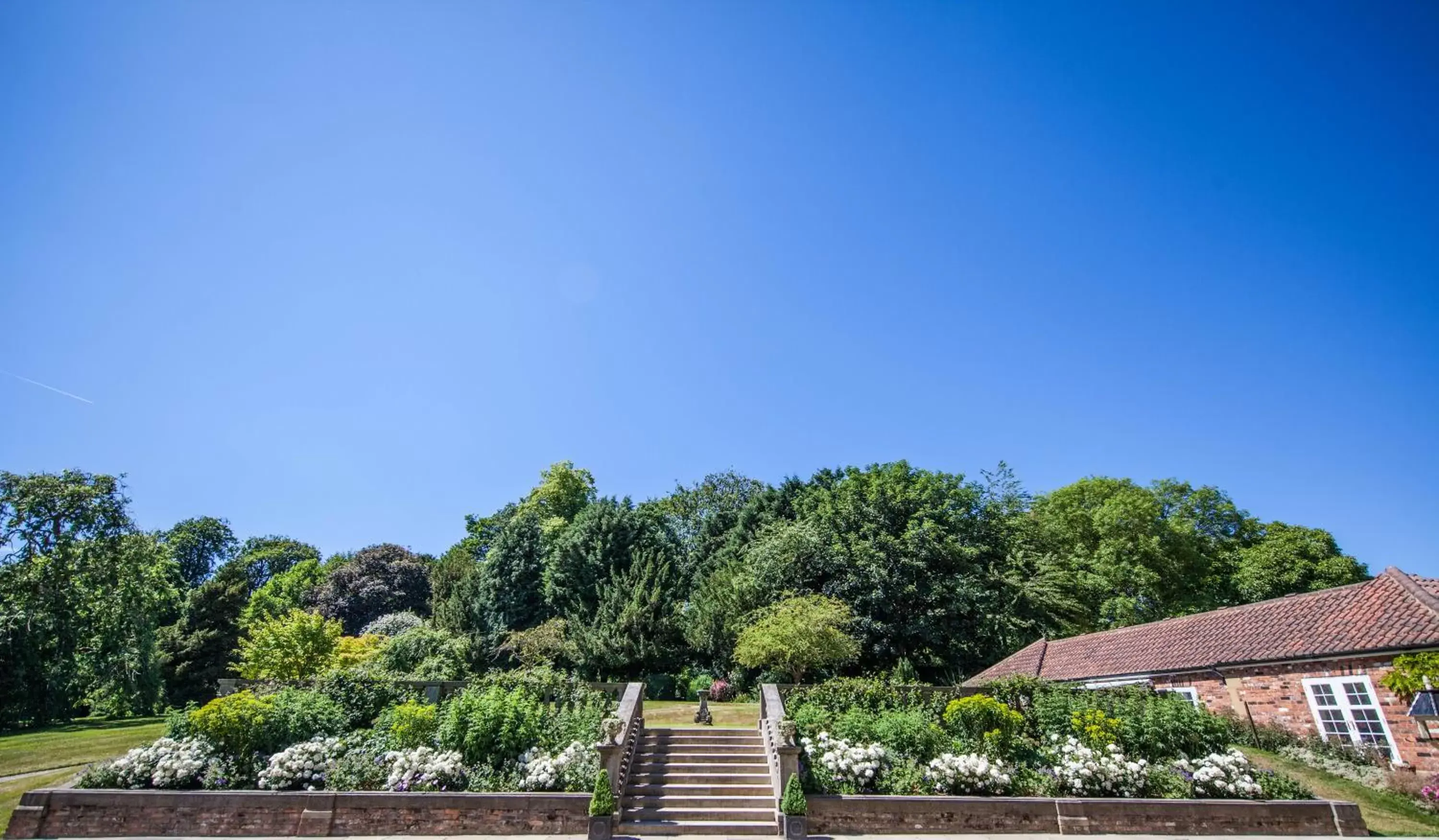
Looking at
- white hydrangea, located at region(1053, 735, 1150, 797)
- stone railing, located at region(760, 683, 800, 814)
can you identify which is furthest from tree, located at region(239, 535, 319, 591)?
white hydrangea, located at region(1053, 735, 1150, 797)

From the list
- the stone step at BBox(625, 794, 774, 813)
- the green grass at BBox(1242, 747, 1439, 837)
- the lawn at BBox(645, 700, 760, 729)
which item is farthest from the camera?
the lawn at BBox(645, 700, 760, 729)

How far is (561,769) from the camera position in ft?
36.5

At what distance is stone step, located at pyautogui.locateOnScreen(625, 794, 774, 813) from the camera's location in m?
11.4

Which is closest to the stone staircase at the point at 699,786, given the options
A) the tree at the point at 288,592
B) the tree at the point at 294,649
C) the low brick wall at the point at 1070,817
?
the low brick wall at the point at 1070,817

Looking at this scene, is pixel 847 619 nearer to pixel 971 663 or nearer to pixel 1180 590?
pixel 971 663

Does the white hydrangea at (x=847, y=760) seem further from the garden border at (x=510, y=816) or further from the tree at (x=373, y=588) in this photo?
the tree at (x=373, y=588)

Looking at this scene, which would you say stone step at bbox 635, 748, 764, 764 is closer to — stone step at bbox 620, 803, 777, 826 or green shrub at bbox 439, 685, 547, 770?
stone step at bbox 620, 803, 777, 826

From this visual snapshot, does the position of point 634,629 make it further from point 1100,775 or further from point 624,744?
point 1100,775

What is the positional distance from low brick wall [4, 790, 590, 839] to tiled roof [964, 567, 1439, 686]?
10499mm

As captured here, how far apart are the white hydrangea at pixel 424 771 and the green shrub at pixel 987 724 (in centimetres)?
958

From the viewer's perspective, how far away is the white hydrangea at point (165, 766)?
10859 mm

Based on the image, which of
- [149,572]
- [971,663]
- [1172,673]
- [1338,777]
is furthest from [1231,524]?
[149,572]

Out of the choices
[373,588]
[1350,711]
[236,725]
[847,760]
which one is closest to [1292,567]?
[1350,711]

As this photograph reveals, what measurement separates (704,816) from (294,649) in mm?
17618
